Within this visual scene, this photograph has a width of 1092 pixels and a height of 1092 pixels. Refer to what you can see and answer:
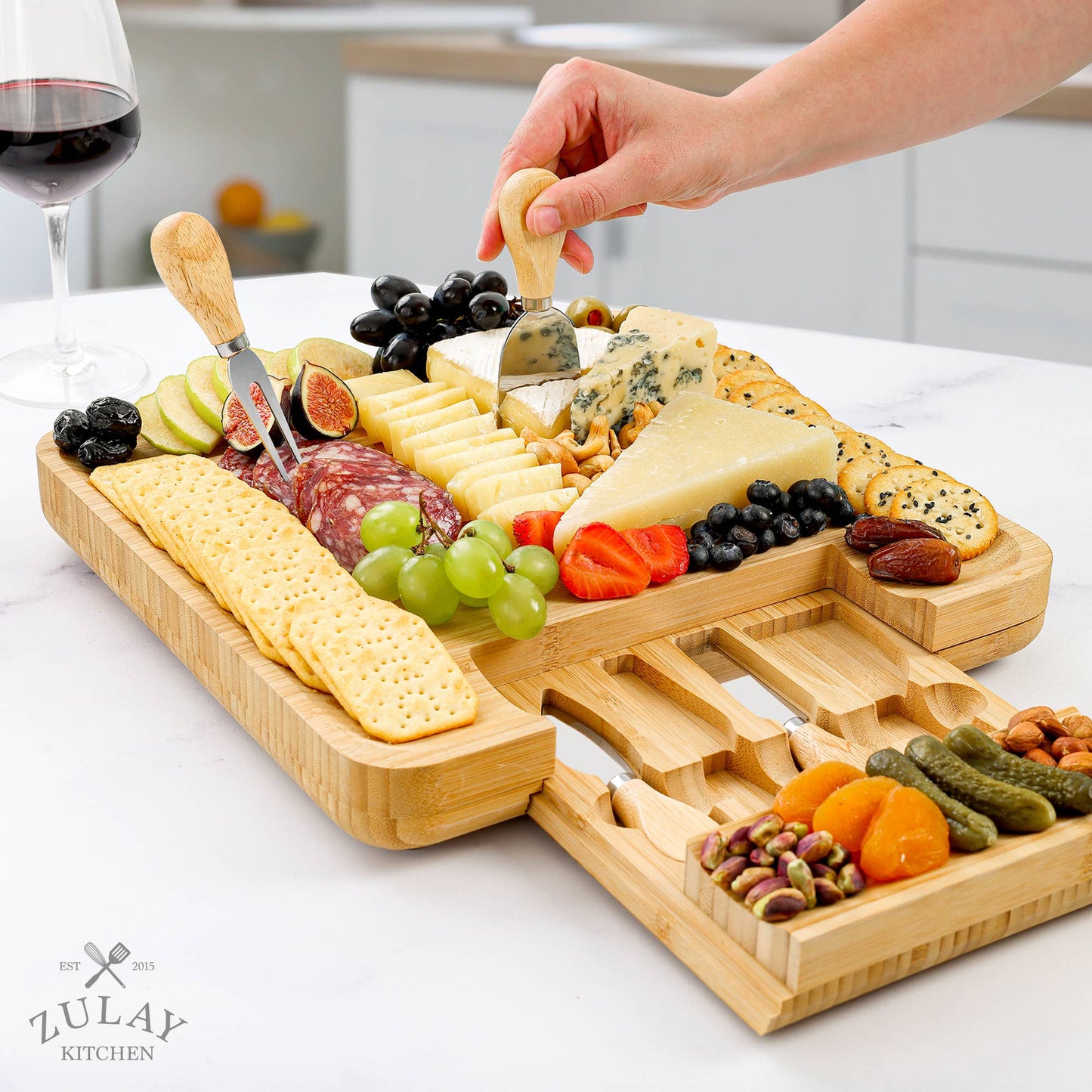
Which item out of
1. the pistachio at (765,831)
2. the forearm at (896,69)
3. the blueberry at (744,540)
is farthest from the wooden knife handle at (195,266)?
the pistachio at (765,831)

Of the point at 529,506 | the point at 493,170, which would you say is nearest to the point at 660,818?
the point at 529,506

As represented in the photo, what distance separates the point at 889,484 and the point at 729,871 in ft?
2.41

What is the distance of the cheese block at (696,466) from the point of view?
142 centimetres

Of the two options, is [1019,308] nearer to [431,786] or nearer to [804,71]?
[804,71]

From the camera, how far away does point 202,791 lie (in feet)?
3.83

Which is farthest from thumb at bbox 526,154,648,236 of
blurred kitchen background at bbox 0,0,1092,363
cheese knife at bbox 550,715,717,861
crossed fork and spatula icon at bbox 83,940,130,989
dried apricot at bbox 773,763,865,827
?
blurred kitchen background at bbox 0,0,1092,363

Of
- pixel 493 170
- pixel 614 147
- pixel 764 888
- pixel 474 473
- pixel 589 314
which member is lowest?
pixel 764 888

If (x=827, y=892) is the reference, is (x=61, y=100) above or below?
above

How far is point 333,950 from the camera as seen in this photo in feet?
3.25

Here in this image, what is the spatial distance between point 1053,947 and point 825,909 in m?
0.22

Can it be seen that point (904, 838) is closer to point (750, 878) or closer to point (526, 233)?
point (750, 878)

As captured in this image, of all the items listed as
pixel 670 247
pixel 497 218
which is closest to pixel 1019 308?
pixel 670 247

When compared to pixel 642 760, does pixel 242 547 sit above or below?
above

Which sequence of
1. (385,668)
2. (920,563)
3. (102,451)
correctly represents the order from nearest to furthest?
(385,668), (920,563), (102,451)
